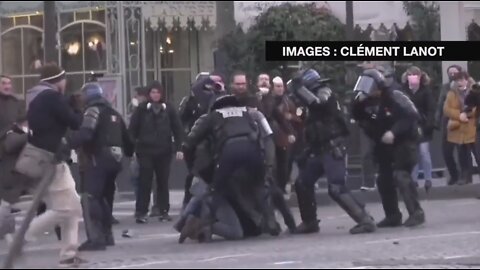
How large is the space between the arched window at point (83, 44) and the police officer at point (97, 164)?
49.5 ft

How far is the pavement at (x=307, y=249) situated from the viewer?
11.5 m

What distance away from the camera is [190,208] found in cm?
1395

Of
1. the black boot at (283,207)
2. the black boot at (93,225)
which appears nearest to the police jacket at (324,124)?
the black boot at (283,207)

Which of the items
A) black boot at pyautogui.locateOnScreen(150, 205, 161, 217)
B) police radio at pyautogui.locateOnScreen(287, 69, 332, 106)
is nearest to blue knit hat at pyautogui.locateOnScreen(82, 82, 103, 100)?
police radio at pyautogui.locateOnScreen(287, 69, 332, 106)

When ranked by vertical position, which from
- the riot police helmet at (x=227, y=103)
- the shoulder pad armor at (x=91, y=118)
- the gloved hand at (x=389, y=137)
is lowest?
the gloved hand at (x=389, y=137)

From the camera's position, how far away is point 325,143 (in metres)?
14.1

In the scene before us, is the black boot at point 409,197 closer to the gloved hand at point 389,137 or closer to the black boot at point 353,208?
the gloved hand at point 389,137

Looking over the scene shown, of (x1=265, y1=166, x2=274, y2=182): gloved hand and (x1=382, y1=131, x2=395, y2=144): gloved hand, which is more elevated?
(x1=382, y1=131, x2=395, y2=144): gloved hand

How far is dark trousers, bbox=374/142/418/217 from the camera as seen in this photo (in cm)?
1461

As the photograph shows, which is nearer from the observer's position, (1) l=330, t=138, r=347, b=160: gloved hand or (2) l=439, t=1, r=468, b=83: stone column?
(1) l=330, t=138, r=347, b=160: gloved hand

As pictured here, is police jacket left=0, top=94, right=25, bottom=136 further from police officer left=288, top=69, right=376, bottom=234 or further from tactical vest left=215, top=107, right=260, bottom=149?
police officer left=288, top=69, right=376, bottom=234

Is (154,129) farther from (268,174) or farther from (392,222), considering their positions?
(392,222)

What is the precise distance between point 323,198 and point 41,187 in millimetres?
7637

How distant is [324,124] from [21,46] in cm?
1679
